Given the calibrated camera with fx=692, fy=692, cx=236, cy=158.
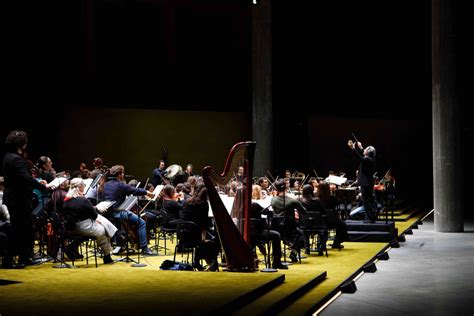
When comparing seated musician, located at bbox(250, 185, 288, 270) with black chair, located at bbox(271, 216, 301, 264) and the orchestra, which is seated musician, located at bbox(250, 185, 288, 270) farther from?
black chair, located at bbox(271, 216, 301, 264)

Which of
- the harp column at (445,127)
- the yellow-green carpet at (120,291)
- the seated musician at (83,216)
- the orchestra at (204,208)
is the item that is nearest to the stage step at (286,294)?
the yellow-green carpet at (120,291)

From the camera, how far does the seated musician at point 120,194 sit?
9652 mm

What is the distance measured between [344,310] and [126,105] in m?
12.1

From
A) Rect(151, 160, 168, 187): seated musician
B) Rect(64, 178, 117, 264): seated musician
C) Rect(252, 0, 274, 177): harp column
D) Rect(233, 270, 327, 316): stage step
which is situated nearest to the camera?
Rect(233, 270, 327, 316): stage step

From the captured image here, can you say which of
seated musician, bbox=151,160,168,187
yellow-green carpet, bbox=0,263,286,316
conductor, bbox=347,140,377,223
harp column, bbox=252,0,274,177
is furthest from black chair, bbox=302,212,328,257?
harp column, bbox=252,0,274,177

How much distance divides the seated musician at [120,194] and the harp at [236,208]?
6.09ft

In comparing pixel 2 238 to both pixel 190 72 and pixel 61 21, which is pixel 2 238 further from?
pixel 190 72

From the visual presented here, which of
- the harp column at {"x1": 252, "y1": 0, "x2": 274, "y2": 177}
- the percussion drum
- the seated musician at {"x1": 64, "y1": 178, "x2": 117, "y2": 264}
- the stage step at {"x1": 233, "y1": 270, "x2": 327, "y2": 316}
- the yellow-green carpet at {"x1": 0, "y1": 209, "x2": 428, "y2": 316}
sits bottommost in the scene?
the stage step at {"x1": 233, "y1": 270, "x2": 327, "y2": 316}

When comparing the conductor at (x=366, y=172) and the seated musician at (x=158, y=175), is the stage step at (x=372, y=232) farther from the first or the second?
the seated musician at (x=158, y=175)

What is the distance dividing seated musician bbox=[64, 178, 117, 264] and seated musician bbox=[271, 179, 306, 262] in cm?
229

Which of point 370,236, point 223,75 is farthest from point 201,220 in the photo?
point 223,75

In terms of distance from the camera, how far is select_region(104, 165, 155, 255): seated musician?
380 inches

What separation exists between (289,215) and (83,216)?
2804mm

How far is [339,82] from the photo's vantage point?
2078 centimetres
